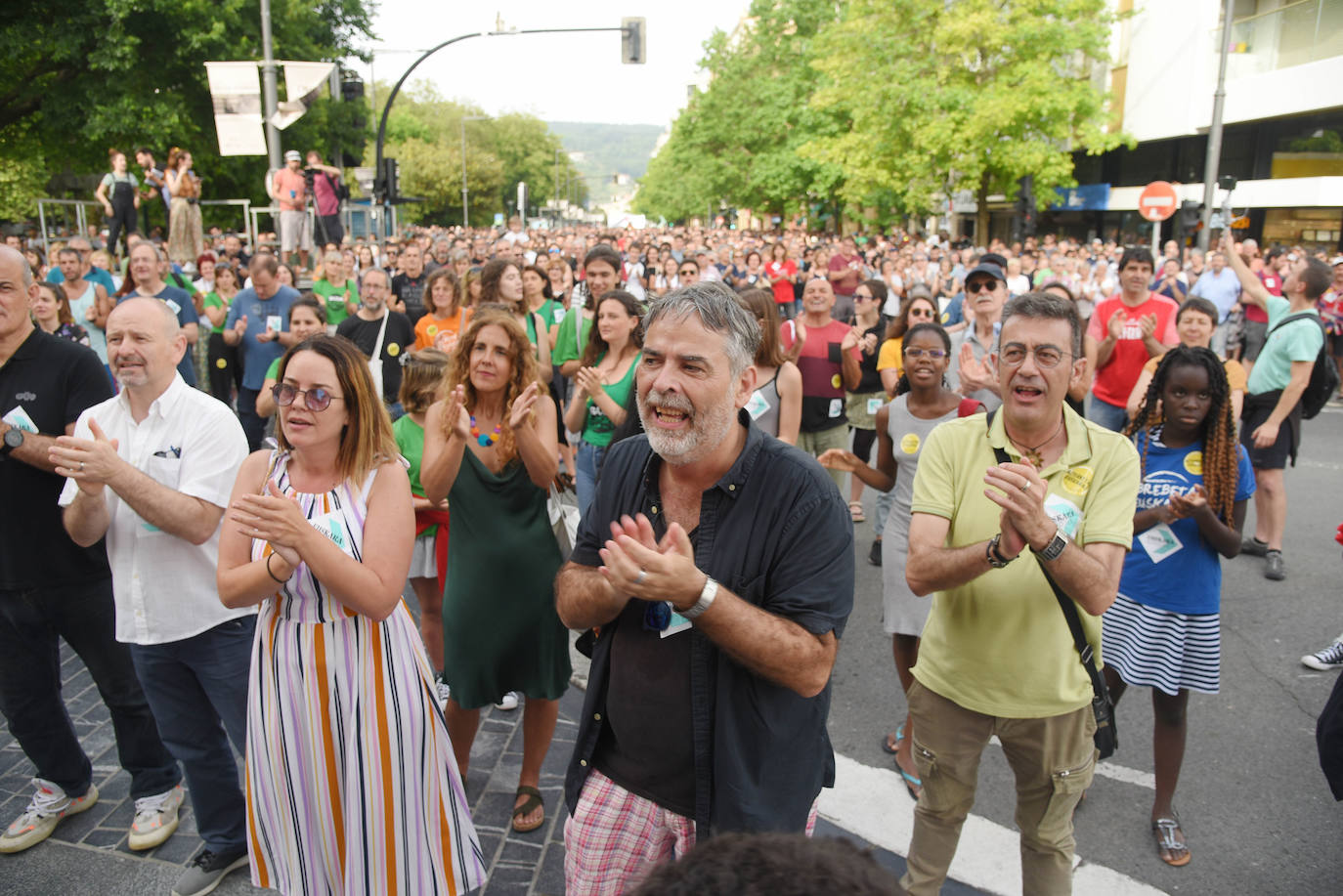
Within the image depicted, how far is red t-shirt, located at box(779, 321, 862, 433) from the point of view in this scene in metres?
6.32

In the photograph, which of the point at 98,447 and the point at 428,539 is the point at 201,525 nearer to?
the point at 98,447

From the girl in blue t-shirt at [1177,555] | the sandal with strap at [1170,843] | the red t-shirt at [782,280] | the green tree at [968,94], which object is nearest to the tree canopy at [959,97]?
the green tree at [968,94]

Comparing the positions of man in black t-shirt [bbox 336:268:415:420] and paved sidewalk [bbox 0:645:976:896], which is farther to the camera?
man in black t-shirt [bbox 336:268:415:420]

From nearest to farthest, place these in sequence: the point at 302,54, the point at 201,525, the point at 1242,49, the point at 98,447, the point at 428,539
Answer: the point at 98,447, the point at 201,525, the point at 428,539, the point at 1242,49, the point at 302,54

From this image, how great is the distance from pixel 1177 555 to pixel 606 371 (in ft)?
9.98

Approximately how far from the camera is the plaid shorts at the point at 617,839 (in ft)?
7.36

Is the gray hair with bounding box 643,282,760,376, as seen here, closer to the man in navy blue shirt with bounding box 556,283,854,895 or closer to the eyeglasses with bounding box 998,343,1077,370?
the man in navy blue shirt with bounding box 556,283,854,895

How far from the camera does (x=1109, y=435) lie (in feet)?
8.98

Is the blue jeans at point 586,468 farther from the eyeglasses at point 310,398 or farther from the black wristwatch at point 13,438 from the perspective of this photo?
the black wristwatch at point 13,438

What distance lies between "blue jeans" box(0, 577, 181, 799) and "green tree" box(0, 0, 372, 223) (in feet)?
70.7

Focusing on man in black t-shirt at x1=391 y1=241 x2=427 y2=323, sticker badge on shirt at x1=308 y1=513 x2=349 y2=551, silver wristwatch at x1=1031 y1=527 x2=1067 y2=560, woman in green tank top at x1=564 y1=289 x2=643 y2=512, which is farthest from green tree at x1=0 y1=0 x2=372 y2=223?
silver wristwatch at x1=1031 y1=527 x2=1067 y2=560

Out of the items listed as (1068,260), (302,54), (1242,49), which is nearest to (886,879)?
(1068,260)

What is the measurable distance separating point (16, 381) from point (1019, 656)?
3568mm

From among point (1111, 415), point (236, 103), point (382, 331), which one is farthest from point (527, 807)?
point (236, 103)
